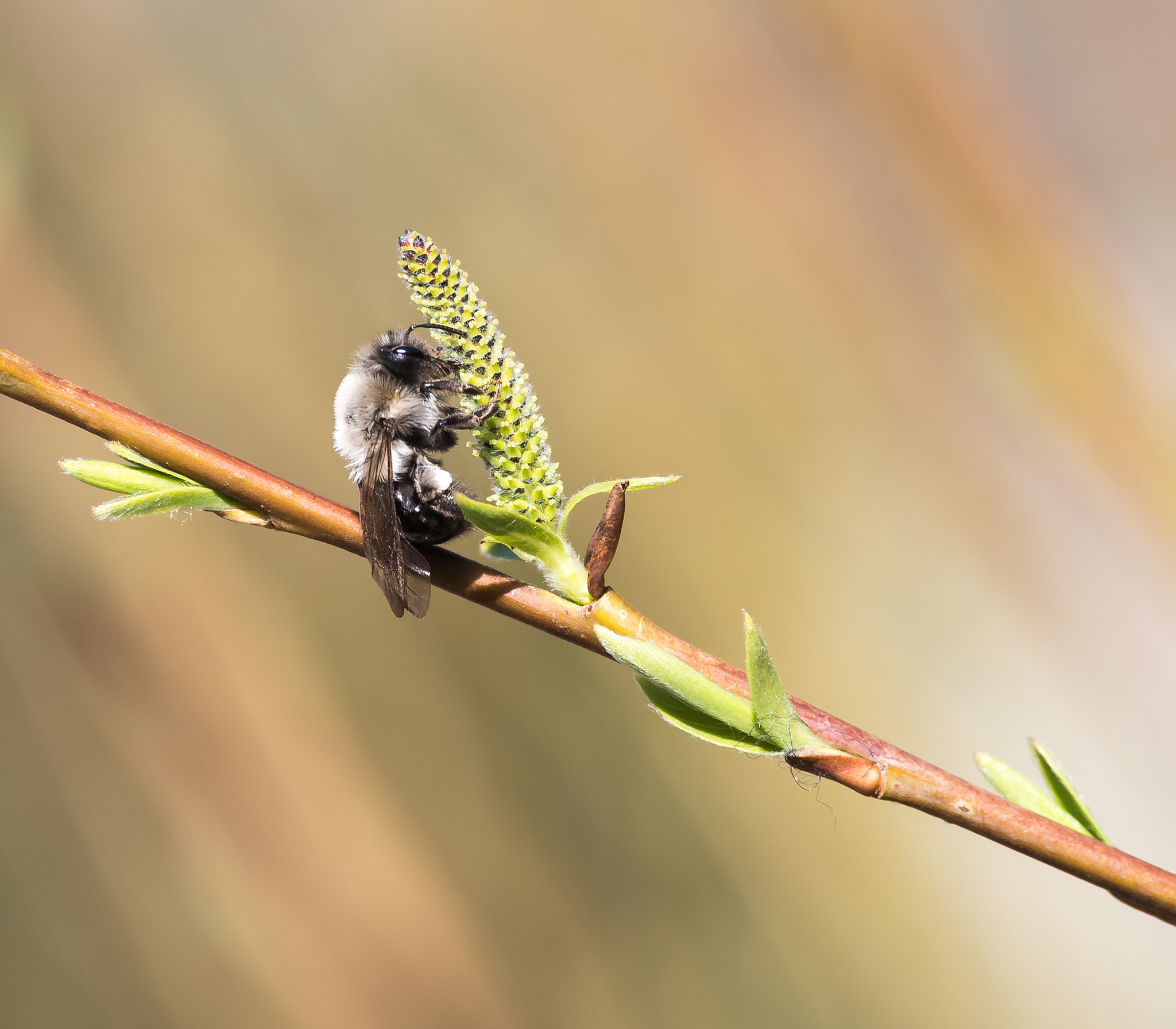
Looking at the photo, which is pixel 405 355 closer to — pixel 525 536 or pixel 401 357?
pixel 401 357

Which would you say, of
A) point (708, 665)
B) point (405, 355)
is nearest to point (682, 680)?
point (708, 665)

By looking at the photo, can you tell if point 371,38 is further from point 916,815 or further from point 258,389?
point 916,815

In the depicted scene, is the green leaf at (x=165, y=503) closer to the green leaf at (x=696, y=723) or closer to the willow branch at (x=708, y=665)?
the willow branch at (x=708, y=665)

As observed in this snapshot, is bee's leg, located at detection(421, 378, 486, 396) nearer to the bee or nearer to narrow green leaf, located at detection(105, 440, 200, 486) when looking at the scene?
the bee

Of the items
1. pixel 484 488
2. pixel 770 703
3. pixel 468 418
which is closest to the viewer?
pixel 770 703

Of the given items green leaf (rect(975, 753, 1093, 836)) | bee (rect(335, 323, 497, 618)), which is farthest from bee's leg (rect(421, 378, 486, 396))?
green leaf (rect(975, 753, 1093, 836))

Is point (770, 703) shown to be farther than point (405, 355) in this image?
No

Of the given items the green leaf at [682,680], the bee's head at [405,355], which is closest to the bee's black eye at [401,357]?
the bee's head at [405,355]
